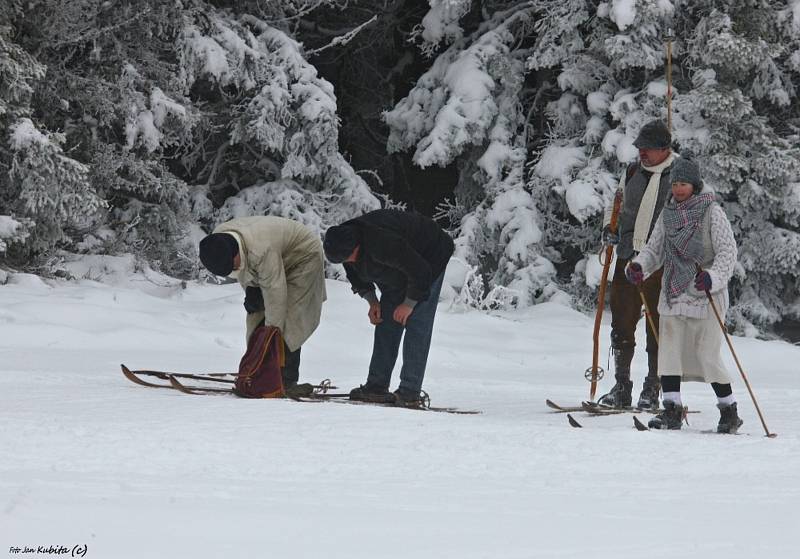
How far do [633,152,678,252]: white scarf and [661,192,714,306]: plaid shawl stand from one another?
93cm

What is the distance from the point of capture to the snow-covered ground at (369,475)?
143 inches

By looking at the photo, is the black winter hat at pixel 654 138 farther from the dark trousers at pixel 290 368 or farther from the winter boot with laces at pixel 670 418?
the dark trousers at pixel 290 368

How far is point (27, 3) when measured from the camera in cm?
1284

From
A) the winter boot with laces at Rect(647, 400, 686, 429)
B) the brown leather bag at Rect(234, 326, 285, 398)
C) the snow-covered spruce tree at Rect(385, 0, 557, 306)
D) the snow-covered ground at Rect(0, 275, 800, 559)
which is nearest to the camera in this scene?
the snow-covered ground at Rect(0, 275, 800, 559)

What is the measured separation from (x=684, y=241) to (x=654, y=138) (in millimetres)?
1153

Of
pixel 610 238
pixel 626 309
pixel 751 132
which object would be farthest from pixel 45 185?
pixel 751 132

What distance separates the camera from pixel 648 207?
7688 mm

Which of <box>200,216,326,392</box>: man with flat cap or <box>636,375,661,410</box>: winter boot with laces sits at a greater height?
<box>200,216,326,392</box>: man with flat cap

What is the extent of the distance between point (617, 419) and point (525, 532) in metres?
3.43

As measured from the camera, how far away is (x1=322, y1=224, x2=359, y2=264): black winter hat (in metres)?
6.87

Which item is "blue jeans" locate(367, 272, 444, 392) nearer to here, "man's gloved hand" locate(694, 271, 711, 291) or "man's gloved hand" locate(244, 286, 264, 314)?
"man's gloved hand" locate(244, 286, 264, 314)

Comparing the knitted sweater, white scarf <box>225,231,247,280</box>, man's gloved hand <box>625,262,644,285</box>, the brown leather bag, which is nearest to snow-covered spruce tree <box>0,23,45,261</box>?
the brown leather bag

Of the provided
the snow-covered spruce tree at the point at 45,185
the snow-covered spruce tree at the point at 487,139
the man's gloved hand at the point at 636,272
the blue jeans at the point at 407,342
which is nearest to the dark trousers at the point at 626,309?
the man's gloved hand at the point at 636,272

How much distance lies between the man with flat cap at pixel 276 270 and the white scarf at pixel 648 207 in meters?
2.07
